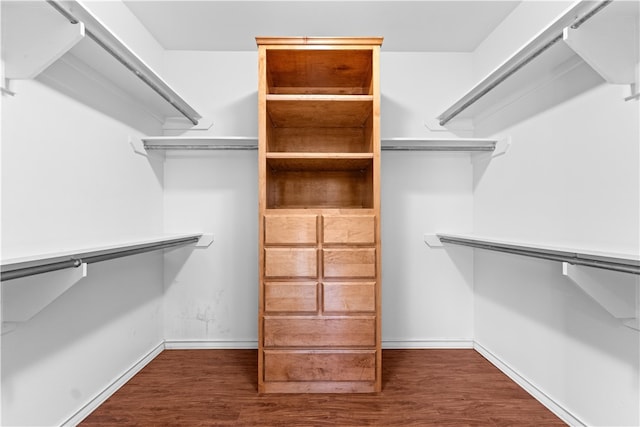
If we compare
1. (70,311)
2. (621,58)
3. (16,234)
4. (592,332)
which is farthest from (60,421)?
(621,58)

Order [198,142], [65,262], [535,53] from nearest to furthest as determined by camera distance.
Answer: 1. [65,262]
2. [535,53]
3. [198,142]

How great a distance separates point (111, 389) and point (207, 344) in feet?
2.40

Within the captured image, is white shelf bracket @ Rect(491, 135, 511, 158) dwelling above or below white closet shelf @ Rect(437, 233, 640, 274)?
above

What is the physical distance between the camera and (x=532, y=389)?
1.88 meters

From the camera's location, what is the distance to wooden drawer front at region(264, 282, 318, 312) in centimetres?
192

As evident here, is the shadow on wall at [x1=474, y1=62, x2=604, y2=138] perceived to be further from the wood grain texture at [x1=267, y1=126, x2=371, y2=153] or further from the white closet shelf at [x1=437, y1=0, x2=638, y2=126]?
the wood grain texture at [x1=267, y1=126, x2=371, y2=153]

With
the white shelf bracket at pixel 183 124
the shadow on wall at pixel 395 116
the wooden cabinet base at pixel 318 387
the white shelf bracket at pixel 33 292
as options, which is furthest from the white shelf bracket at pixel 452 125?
the white shelf bracket at pixel 33 292

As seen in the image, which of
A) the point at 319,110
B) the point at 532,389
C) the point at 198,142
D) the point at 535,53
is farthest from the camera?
the point at 198,142

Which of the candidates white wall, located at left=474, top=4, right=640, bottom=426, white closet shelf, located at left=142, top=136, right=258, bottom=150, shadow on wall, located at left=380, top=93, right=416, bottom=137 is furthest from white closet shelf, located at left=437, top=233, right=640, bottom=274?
white closet shelf, located at left=142, top=136, right=258, bottom=150

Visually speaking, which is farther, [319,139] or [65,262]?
[319,139]

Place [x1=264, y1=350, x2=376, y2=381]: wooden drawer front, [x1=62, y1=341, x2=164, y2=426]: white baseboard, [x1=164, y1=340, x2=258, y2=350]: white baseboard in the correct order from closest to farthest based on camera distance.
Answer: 1. [x1=62, y1=341, x2=164, y2=426]: white baseboard
2. [x1=264, y1=350, x2=376, y2=381]: wooden drawer front
3. [x1=164, y1=340, x2=258, y2=350]: white baseboard

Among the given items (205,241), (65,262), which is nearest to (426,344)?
(205,241)

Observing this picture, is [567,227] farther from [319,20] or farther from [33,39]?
[33,39]

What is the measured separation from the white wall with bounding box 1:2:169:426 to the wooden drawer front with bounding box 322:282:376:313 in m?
1.24
